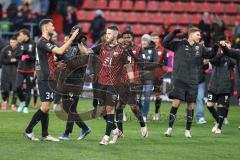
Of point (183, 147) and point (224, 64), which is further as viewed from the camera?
point (224, 64)

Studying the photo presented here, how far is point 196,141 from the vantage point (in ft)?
46.3

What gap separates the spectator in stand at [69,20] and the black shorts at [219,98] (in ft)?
41.3

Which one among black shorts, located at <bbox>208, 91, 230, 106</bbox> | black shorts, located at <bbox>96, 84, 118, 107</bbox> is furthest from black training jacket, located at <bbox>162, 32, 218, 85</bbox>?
black shorts, located at <bbox>208, 91, 230, 106</bbox>

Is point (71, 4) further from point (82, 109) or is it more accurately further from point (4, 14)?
point (82, 109)

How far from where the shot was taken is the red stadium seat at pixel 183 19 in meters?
29.7

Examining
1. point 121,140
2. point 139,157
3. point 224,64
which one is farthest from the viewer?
point 224,64

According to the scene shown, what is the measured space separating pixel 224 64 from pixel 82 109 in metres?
5.32

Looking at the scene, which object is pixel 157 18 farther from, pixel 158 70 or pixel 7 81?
pixel 158 70

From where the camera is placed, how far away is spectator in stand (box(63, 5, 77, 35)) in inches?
1123

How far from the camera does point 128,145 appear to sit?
43.2 feet

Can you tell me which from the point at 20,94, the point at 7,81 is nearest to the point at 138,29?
the point at 7,81

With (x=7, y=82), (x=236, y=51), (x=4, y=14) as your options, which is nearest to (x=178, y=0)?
(x=4, y=14)

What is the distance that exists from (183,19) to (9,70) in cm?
1033

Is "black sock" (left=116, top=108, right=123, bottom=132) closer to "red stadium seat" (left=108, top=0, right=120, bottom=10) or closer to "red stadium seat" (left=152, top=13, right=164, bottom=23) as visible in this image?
"red stadium seat" (left=152, top=13, right=164, bottom=23)
